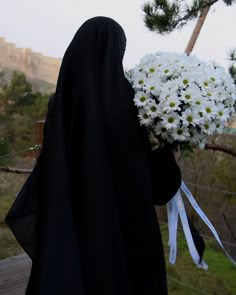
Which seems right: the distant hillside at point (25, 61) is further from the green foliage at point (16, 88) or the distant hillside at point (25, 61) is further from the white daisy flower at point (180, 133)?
the white daisy flower at point (180, 133)

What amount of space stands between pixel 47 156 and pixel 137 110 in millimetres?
323

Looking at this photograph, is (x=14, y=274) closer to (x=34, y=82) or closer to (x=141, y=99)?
(x=141, y=99)

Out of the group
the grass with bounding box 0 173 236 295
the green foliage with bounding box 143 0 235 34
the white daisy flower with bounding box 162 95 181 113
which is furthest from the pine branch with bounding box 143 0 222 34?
the white daisy flower with bounding box 162 95 181 113

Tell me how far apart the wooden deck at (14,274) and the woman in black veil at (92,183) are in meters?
1.13

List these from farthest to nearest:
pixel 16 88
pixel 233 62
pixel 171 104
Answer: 1. pixel 16 88
2. pixel 233 62
3. pixel 171 104

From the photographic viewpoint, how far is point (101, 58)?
1.31 metres

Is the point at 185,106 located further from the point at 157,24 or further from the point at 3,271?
the point at 157,24

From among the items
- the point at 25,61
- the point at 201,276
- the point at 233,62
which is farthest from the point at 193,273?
the point at 25,61

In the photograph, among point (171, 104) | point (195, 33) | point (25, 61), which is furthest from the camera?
point (25, 61)

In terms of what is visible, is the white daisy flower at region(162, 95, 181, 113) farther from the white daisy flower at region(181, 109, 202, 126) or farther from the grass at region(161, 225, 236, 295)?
the grass at region(161, 225, 236, 295)

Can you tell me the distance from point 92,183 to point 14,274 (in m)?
1.53

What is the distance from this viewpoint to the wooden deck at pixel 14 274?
2330 mm

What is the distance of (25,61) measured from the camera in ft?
38.4

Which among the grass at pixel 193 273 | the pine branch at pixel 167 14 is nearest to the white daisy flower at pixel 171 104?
the grass at pixel 193 273
